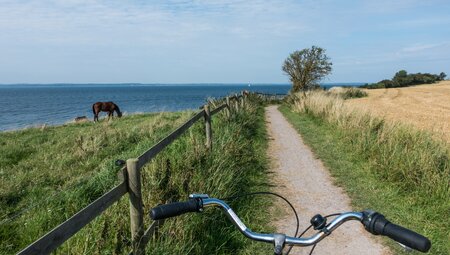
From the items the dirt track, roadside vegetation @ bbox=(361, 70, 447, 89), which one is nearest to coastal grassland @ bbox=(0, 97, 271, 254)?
the dirt track

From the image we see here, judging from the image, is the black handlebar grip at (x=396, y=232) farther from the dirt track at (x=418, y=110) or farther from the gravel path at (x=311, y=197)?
the dirt track at (x=418, y=110)

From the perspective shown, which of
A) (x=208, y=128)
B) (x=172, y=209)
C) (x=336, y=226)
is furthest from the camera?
(x=208, y=128)

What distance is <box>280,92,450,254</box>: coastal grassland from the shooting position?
622 cm

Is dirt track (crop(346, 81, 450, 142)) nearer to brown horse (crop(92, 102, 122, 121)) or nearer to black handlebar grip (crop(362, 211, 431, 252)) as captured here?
black handlebar grip (crop(362, 211, 431, 252))

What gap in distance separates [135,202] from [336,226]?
2.19 metres

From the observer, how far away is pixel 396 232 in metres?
2.01

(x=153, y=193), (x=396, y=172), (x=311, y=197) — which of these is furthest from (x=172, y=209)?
(x=396, y=172)

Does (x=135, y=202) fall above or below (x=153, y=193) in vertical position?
above

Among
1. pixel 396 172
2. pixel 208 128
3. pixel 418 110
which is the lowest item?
pixel 418 110

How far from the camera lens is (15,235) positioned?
17.9ft

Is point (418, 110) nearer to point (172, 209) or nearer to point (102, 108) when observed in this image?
point (102, 108)

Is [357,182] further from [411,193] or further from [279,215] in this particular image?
[279,215]

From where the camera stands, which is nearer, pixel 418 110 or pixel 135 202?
pixel 135 202

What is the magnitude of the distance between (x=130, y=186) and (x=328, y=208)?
422 cm
